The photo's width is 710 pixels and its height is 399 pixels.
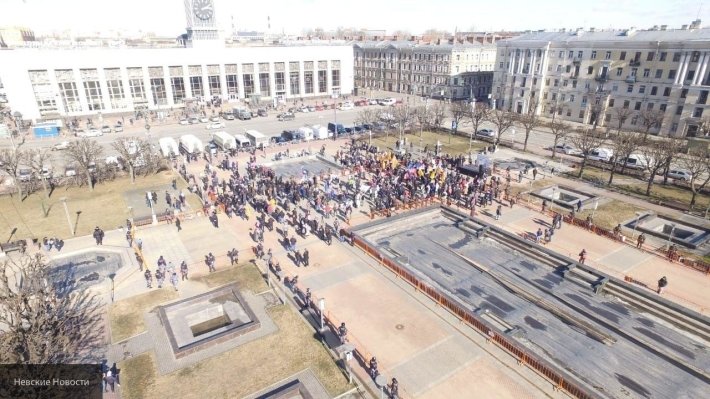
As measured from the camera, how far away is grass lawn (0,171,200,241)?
33.2 meters

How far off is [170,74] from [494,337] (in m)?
82.2

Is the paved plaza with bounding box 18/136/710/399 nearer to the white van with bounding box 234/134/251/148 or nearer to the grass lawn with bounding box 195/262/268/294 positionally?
the grass lawn with bounding box 195/262/268/294

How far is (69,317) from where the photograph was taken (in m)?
21.1

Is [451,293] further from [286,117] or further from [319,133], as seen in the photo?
[286,117]

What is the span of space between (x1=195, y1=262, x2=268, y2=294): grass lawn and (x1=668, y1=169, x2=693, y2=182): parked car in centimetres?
4472

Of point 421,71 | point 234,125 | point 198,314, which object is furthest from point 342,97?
point 198,314

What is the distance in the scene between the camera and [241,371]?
19.0 metres

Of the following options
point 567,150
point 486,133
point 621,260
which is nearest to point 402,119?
point 486,133

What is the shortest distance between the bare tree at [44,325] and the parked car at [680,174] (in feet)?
177

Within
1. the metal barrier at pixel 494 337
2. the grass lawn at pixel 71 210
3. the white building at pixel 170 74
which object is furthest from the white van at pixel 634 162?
the white building at pixel 170 74

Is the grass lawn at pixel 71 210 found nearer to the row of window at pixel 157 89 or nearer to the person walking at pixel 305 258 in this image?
the person walking at pixel 305 258

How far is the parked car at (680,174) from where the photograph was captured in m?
44.8

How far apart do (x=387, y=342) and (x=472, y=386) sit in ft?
14.6

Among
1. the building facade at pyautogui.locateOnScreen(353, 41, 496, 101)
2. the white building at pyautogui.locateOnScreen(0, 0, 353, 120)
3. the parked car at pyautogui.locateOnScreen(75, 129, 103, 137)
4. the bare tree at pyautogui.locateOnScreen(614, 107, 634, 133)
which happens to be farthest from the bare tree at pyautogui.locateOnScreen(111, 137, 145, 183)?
the building facade at pyautogui.locateOnScreen(353, 41, 496, 101)
